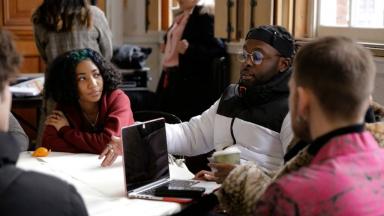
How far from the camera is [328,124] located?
1.41 metres

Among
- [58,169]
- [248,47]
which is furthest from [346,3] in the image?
[58,169]

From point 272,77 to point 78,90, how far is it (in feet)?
2.94

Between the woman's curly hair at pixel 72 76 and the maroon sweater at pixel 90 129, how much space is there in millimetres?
36

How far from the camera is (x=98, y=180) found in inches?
87.9

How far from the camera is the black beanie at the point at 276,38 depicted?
8.36 feet

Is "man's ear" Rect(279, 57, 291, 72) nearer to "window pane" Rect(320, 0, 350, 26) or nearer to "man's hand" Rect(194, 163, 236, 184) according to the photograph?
"man's hand" Rect(194, 163, 236, 184)

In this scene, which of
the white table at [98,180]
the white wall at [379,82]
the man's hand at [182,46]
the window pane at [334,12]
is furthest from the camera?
the man's hand at [182,46]

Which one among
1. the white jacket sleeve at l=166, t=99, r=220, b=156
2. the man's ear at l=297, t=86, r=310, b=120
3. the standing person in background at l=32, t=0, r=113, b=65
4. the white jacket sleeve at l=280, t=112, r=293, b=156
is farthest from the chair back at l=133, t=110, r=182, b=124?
the man's ear at l=297, t=86, r=310, b=120

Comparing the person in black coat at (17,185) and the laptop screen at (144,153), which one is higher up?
the person in black coat at (17,185)

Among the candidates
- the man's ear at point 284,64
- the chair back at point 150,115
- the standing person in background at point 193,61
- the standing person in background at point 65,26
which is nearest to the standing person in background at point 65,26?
the standing person in background at point 65,26

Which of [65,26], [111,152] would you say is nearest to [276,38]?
[111,152]

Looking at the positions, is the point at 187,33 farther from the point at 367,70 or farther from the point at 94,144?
the point at 367,70

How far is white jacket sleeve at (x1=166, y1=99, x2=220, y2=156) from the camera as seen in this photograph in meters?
2.75

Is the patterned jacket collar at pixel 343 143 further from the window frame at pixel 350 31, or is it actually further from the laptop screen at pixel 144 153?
the window frame at pixel 350 31
